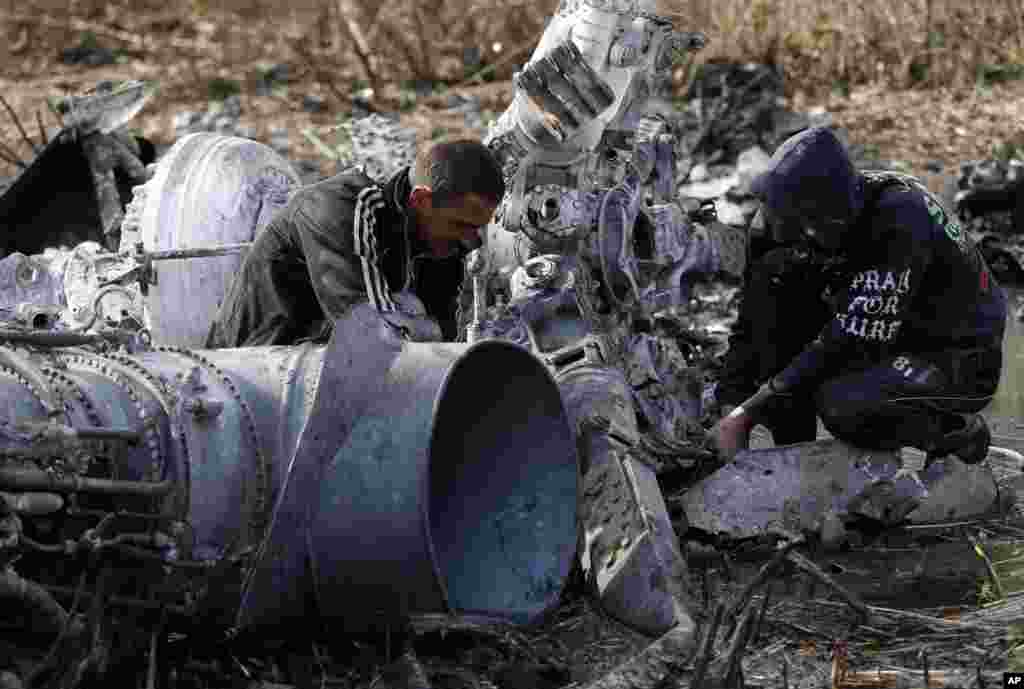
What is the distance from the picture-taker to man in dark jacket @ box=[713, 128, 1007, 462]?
496 centimetres

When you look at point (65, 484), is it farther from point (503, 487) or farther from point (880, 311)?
point (880, 311)

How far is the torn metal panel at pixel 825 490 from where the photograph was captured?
196 inches

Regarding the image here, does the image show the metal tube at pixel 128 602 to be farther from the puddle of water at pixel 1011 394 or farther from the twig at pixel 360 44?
the twig at pixel 360 44

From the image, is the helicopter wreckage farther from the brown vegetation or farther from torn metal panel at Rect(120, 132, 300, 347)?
the brown vegetation

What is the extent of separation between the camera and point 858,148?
33.4 ft

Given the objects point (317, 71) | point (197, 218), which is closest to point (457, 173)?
point (197, 218)

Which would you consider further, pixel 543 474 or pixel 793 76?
pixel 793 76

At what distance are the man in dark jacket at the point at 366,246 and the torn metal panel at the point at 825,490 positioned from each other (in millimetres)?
1011

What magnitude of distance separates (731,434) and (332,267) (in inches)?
59.7

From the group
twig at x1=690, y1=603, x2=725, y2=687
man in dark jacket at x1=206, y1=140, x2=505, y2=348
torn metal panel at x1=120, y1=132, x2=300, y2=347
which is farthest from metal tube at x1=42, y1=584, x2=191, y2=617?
torn metal panel at x1=120, y1=132, x2=300, y2=347

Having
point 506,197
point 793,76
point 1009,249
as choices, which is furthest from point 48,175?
point 793,76

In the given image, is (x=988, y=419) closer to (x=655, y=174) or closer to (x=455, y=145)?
(x=655, y=174)

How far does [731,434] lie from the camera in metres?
5.19

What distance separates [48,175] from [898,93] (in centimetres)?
624
